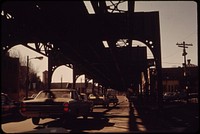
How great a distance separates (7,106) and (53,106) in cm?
665

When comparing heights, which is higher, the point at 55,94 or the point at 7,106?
the point at 55,94

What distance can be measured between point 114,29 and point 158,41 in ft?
11.8

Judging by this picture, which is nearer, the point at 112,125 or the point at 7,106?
the point at 112,125

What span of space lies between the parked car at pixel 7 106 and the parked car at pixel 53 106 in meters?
4.40

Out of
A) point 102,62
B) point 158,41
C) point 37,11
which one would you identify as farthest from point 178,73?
point 37,11

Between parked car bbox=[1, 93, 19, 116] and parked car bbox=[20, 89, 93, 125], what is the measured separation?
4403mm

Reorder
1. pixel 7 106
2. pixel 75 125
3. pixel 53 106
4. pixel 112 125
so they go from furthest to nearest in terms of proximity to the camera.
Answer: pixel 7 106
pixel 112 125
pixel 75 125
pixel 53 106

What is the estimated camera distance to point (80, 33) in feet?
60.6

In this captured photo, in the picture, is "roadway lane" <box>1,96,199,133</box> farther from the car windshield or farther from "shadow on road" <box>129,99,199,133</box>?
the car windshield

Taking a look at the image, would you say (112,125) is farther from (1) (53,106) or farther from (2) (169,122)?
(1) (53,106)

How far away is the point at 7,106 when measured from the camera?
19.0 metres

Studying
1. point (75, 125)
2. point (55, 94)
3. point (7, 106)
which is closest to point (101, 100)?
point (7, 106)

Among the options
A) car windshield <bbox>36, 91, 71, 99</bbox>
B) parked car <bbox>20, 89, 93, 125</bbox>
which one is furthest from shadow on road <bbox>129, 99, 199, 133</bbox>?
car windshield <bbox>36, 91, 71, 99</bbox>

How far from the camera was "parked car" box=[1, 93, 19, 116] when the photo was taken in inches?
725
